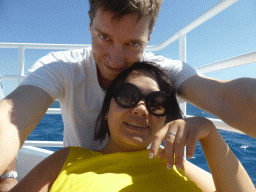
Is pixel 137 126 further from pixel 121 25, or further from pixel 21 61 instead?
pixel 21 61

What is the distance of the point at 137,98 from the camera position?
1079mm

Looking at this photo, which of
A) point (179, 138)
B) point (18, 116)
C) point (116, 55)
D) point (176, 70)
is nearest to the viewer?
point (179, 138)

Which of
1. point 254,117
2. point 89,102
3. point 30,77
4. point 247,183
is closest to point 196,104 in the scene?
point 254,117

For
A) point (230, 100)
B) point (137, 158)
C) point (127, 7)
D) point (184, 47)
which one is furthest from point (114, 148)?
point (184, 47)

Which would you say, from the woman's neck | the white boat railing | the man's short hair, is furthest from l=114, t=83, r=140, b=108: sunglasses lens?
the white boat railing

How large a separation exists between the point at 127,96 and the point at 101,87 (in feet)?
1.10

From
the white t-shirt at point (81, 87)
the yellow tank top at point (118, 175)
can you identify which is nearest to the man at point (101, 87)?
the white t-shirt at point (81, 87)

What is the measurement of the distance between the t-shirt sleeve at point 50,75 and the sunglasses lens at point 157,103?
1.76 ft

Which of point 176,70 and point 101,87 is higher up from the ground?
point 176,70

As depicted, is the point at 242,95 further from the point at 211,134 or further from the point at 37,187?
the point at 37,187

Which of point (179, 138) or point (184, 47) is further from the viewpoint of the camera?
point (184, 47)

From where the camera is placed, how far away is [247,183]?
0.85 metres

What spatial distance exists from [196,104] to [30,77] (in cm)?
90

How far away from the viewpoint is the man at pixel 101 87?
0.82m
